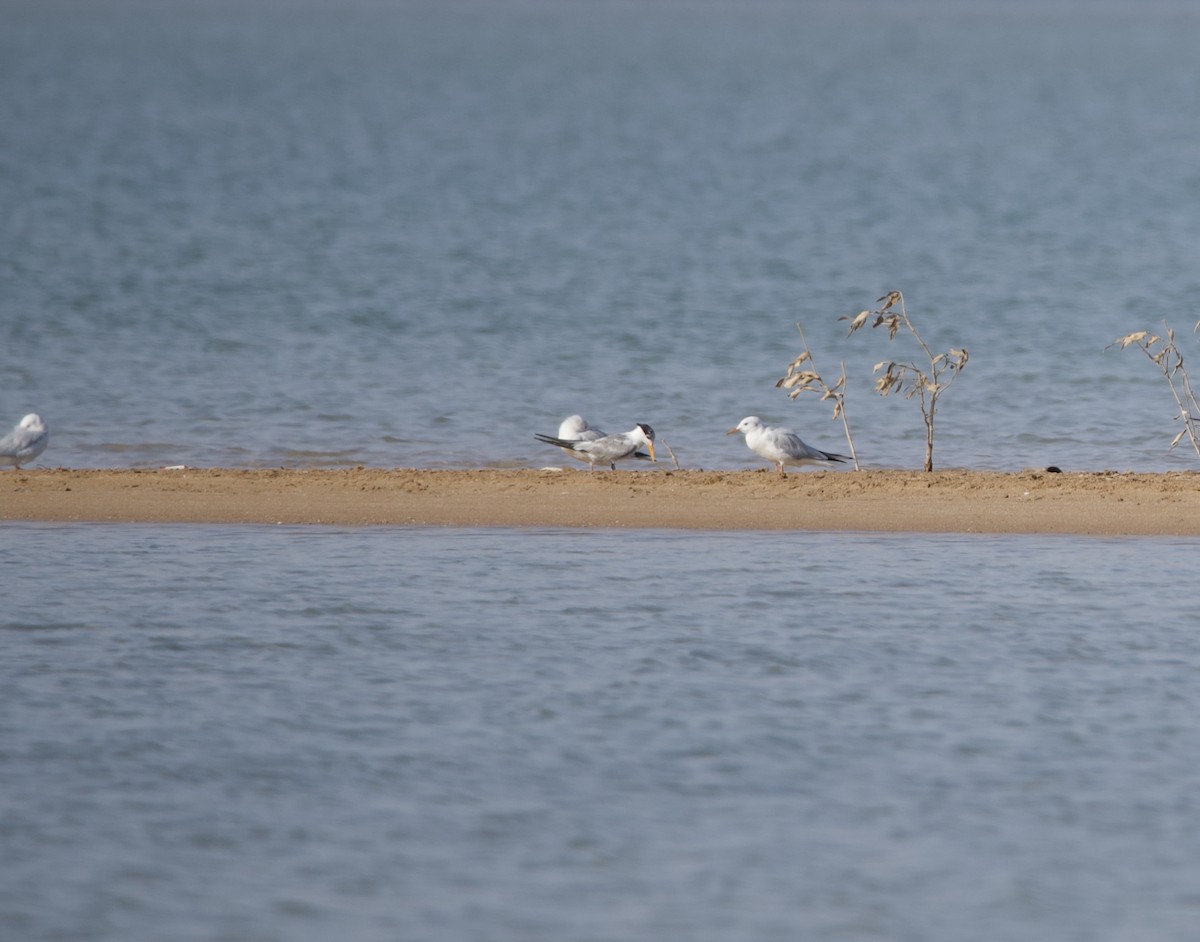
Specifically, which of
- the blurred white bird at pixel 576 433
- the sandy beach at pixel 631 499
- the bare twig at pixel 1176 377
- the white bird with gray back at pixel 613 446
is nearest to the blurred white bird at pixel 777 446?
the sandy beach at pixel 631 499

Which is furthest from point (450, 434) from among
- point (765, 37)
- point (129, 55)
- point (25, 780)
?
point (765, 37)

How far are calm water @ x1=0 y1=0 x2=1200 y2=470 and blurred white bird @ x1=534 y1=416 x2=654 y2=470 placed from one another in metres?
1.84

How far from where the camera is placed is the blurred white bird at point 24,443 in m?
15.6

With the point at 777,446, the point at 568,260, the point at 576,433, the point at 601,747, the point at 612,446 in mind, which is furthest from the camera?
the point at 568,260

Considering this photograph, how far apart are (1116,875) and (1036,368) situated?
17898 mm

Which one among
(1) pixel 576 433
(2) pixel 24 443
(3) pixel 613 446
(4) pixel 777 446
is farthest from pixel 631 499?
(2) pixel 24 443

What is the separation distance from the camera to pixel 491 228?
48.6 metres

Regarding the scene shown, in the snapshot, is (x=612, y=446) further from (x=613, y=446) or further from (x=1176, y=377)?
(x=1176, y=377)

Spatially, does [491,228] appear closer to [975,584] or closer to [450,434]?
[450,434]

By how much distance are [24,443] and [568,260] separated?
2640cm

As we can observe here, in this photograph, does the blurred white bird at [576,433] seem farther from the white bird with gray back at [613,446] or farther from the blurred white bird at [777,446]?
the blurred white bird at [777,446]

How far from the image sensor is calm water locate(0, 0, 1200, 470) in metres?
20.3

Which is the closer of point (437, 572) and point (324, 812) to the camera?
point (324, 812)

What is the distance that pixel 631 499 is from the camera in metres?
14.6
